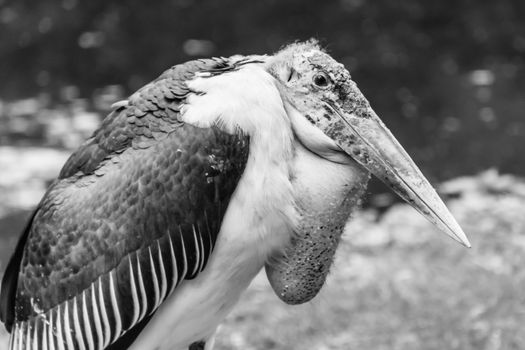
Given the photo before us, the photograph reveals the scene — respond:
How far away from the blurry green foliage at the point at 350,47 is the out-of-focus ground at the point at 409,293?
141cm

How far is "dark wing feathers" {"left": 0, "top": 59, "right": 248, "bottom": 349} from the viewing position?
125 inches

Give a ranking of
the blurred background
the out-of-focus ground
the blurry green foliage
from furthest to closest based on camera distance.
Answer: the blurry green foliage < the blurred background < the out-of-focus ground

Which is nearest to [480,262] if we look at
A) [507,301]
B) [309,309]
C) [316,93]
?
[507,301]

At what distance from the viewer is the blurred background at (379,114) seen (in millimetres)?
4965

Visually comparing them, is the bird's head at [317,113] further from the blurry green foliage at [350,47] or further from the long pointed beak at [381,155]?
the blurry green foliage at [350,47]

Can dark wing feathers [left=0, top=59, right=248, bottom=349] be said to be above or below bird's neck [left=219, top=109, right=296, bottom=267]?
above

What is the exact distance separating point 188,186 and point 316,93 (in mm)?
491

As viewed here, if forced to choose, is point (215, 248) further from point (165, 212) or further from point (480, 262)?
point (480, 262)

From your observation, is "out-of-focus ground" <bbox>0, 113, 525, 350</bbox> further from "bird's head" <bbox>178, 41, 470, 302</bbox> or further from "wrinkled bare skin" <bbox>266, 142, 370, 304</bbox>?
"bird's head" <bbox>178, 41, 470, 302</bbox>

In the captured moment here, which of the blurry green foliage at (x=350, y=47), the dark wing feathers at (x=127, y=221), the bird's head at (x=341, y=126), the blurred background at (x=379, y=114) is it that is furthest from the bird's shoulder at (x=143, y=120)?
the blurry green foliage at (x=350, y=47)

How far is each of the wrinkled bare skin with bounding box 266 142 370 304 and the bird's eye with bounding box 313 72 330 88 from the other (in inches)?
8.1

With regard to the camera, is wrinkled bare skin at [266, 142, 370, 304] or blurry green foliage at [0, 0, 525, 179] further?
blurry green foliage at [0, 0, 525, 179]

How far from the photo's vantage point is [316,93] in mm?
3262

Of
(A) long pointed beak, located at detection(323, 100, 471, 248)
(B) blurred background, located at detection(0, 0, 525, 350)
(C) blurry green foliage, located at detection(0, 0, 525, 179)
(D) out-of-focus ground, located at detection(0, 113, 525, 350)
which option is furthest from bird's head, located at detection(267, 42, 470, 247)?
(C) blurry green foliage, located at detection(0, 0, 525, 179)
